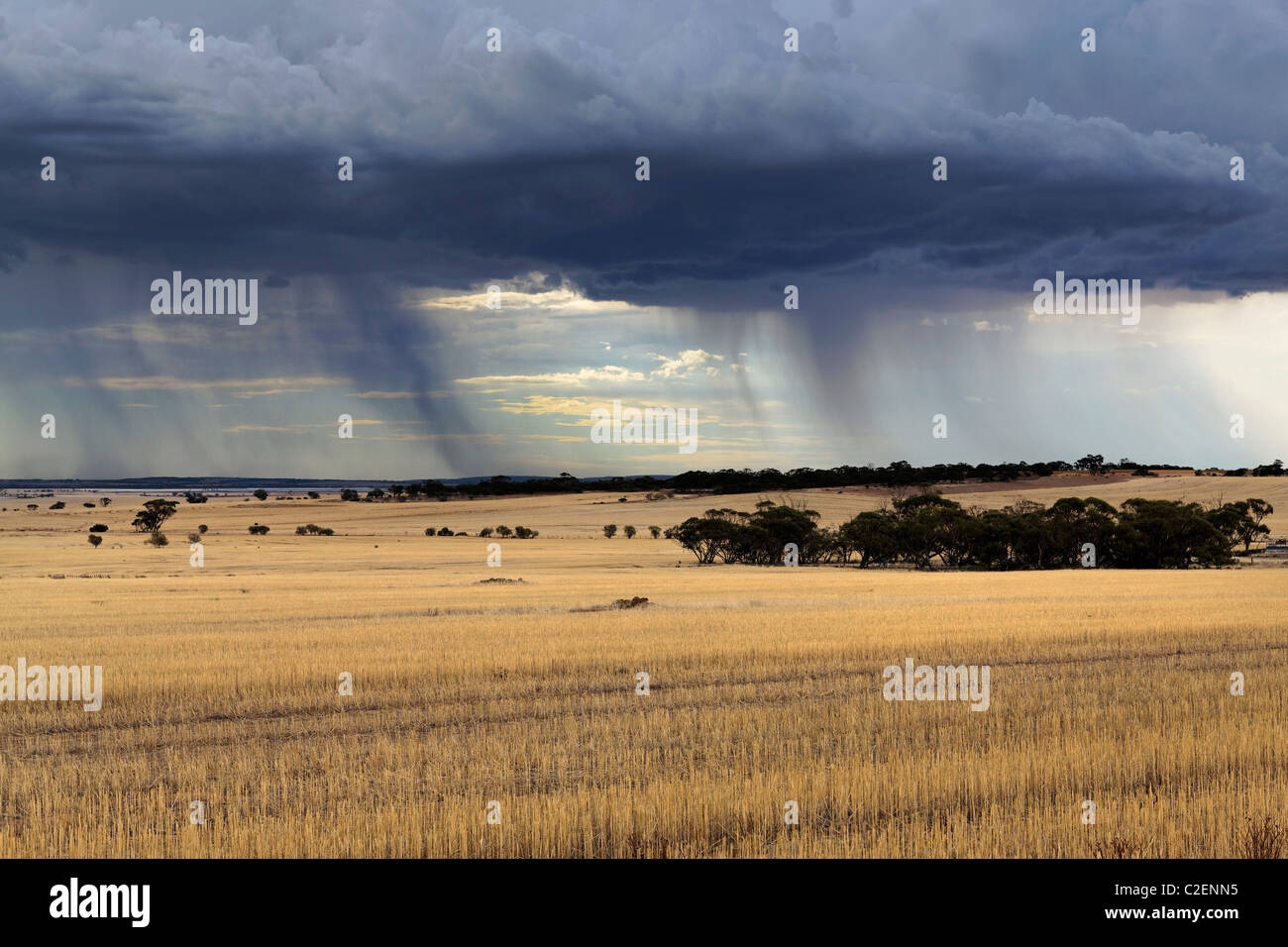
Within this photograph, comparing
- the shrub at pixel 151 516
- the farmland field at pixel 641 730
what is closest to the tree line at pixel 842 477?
the shrub at pixel 151 516

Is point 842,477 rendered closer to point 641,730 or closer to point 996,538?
point 996,538

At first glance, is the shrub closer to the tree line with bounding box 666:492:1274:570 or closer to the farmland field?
the tree line with bounding box 666:492:1274:570

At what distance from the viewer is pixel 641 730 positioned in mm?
16141

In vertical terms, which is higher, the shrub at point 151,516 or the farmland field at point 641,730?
the shrub at point 151,516

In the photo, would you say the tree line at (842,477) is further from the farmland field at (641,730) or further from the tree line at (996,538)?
the farmland field at (641,730)

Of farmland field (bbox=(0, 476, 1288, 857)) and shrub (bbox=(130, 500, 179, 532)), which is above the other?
shrub (bbox=(130, 500, 179, 532))

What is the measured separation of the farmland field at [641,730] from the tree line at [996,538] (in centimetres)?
3794

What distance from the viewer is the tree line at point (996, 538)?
3098 inches

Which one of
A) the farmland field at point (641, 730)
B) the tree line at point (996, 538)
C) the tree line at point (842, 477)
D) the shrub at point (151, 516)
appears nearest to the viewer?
the farmland field at point (641, 730)

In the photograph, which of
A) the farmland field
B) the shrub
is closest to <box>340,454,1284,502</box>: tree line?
the shrub

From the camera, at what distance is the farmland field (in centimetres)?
1022

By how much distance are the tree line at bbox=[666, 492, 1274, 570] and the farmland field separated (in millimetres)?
37939
